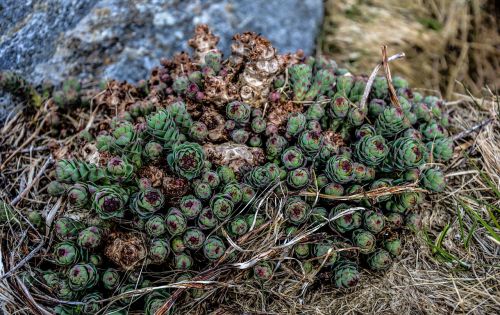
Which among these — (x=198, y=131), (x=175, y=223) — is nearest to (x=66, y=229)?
(x=175, y=223)

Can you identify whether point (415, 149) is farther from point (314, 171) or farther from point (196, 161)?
point (196, 161)

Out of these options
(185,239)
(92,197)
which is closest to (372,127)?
(185,239)

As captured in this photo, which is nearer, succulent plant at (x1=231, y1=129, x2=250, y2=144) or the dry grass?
succulent plant at (x1=231, y1=129, x2=250, y2=144)

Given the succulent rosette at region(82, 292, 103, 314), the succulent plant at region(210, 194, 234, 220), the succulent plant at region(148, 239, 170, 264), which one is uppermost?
the succulent plant at region(210, 194, 234, 220)

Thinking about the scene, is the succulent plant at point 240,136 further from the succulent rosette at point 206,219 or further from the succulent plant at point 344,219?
the succulent plant at point 344,219

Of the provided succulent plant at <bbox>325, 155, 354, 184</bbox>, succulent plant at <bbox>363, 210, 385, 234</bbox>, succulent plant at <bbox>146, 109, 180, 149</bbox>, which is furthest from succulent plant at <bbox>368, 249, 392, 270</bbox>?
succulent plant at <bbox>146, 109, 180, 149</bbox>

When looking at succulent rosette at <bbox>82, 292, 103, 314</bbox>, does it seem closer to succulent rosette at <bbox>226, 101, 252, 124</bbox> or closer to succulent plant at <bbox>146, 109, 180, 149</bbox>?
succulent plant at <bbox>146, 109, 180, 149</bbox>

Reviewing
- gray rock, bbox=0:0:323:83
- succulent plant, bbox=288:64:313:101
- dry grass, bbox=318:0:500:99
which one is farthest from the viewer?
dry grass, bbox=318:0:500:99

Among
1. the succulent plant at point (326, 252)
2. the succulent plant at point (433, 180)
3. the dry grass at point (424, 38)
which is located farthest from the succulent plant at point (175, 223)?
the dry grass at point (424, 38)
